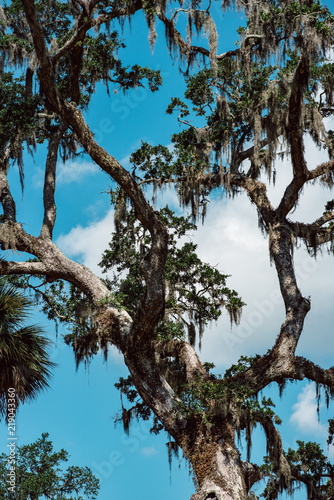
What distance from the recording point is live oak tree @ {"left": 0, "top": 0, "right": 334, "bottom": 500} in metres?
9.61

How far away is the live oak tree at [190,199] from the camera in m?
9.61

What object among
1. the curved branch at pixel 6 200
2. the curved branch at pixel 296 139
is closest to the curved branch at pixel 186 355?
the curved branch at pixel 296 139

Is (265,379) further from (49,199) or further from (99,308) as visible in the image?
(49,199)

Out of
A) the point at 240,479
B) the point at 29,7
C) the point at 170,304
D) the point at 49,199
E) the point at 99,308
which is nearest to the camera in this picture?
the point at 240,479

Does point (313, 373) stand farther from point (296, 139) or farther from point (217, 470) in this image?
point (296, 139)

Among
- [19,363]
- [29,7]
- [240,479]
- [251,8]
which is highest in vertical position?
[251,8]

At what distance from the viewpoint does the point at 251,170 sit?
1253 cm

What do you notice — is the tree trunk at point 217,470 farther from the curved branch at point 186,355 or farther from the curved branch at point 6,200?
the curved branch at point 6,200

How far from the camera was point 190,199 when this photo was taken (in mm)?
12391

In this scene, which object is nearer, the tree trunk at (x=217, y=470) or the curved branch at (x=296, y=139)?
the tree trunk at (x=217, y=470)

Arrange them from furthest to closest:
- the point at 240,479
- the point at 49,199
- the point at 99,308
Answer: the point at 49,199
the point at 99,308
the point at 240,479

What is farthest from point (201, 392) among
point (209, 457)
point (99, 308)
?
point (99, 308)

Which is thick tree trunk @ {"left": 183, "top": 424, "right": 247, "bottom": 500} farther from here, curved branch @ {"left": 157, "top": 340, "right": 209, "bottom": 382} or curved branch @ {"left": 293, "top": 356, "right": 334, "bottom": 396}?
curved branch @ {"left": 293, "top": 356, "right": 334, "bottom": 396}

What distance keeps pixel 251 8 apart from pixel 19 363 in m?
8.36
